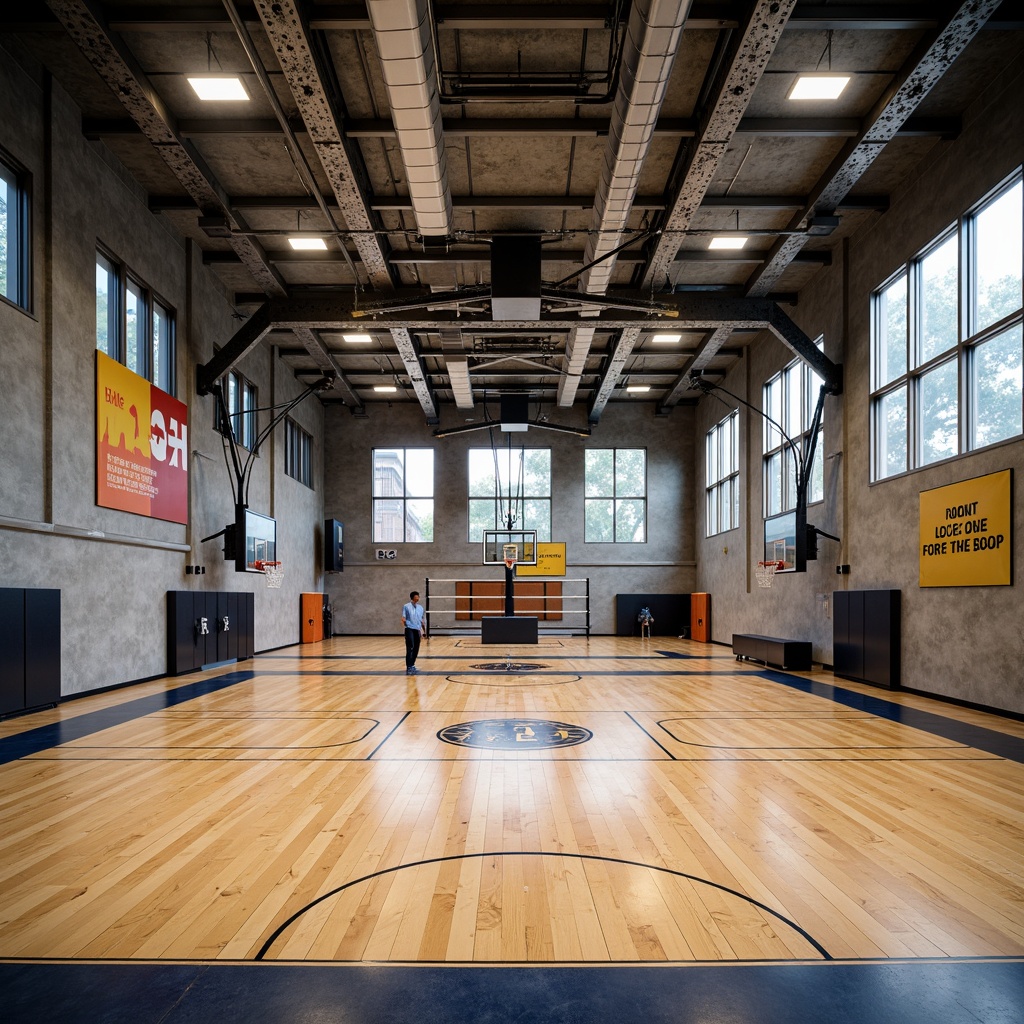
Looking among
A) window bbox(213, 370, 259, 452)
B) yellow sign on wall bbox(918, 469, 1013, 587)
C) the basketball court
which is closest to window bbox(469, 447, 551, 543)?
window bbox(213, 370, 259, 452)

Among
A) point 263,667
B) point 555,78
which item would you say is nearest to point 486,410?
point 263,667

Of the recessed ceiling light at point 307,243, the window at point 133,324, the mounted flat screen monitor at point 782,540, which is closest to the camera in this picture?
the window at point 133,324

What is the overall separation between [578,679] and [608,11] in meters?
8.50

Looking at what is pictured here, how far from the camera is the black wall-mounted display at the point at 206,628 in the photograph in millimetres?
12211

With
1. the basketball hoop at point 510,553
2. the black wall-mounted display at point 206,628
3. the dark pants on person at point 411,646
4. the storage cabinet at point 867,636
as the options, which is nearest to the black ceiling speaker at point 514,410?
the basketball hoop at point 510,553

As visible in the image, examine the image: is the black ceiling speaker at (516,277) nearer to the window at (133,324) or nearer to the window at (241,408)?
the window at (133,324)

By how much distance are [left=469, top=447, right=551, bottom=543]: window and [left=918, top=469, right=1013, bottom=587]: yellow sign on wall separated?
14.4 m

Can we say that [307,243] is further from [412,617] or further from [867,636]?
[867,636]

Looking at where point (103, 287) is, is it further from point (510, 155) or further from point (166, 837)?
point (166, 837)

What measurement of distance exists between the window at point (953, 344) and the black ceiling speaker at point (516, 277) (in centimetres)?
512

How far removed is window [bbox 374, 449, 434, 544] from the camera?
→ 77.9 ft

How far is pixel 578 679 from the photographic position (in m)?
11.9

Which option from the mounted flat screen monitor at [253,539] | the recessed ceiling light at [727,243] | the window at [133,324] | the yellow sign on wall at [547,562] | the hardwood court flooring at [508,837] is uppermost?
the recessed ceiling light at [727,243]

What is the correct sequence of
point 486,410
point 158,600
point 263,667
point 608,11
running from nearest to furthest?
point 608,11
point 158,600
point 263,667
point 486,410
